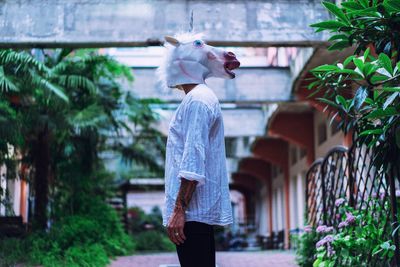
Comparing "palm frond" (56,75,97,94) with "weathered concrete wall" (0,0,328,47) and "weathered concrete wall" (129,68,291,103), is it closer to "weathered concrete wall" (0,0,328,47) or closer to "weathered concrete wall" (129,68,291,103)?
"weathered concrete wall" (0,0,328,47)

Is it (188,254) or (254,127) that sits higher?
(254,127)

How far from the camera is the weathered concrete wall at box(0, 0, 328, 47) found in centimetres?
821

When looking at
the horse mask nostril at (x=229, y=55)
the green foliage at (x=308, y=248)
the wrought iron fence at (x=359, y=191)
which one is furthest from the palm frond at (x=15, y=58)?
the horse mask nostril at (x=229, y=55)

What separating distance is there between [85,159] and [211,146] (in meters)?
9.71

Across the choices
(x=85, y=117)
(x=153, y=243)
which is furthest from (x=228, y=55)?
(x=153, y=243)

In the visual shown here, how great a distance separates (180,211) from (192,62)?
0.80 meters

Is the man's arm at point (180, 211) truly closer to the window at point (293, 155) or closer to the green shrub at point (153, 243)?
the green shrub at point (153, 243)

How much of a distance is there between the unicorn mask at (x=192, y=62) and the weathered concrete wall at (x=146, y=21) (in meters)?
5.13

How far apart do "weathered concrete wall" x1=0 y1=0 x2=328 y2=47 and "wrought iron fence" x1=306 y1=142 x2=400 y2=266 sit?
1991 mm

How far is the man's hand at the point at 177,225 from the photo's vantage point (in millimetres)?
2795

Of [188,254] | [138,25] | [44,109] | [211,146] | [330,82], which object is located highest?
[138,25]

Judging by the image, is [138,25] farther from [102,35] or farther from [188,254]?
[188,254]

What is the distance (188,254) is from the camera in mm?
2838

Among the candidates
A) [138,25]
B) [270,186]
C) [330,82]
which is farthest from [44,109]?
[270,186]
